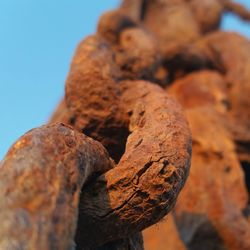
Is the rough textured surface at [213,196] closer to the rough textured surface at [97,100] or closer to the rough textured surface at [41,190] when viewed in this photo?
the rough textured surface at [97,100]

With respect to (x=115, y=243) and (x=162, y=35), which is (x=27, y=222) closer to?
(x=115, y=243)

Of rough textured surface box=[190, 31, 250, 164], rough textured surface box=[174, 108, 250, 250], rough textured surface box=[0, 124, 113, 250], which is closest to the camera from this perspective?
rough textured surface box=[0, 124, 113, 250]

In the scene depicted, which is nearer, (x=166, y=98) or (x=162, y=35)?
(x=166, y=98)

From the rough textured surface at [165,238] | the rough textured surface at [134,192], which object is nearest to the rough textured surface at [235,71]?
the rough textured surface at [165,238]

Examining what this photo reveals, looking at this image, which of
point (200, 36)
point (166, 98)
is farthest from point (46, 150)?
point (200, 36)

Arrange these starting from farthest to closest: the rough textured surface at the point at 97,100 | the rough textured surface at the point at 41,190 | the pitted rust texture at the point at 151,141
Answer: the rough textured surface at the point at 97,100
the pitted rust texture at the point at 151,141
the rough textured surface at the point at 41,190

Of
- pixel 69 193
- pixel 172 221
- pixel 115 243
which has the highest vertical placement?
pixel 69 193

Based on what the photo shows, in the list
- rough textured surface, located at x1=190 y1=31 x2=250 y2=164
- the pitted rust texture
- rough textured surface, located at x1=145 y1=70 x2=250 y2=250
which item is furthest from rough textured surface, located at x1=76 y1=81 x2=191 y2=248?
rough textured surface, located at x1=190 y1=31 x2=250 y2=164

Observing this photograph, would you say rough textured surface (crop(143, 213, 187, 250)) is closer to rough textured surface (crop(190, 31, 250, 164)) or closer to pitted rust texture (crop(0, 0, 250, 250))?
pitted rust texture (crop(0, 0, 250, 250))
